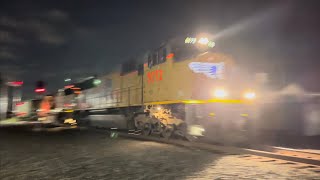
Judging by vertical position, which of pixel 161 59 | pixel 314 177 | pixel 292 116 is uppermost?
pixel 161 59

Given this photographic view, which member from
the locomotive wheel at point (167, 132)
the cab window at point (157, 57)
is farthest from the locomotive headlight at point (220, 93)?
the cab window at point (157, 57)

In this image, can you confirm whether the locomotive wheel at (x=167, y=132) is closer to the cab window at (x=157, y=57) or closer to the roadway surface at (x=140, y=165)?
the roadway surface at (x=140, y=165)

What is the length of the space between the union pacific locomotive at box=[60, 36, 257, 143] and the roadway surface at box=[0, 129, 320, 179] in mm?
1681

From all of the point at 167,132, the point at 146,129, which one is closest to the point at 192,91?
the point at 167,132

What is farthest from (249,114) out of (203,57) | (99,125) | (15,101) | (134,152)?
(15,101)

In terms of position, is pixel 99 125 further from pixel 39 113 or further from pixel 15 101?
pixel 15 101

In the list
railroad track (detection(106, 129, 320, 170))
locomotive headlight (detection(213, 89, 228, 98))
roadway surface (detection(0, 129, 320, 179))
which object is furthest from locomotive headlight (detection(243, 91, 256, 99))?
roadway surface (detection(0, 129, 320, 179))

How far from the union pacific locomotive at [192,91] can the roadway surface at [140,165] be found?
1.68 m

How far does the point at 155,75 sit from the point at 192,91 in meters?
2.90

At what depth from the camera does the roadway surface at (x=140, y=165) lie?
7.07 metres

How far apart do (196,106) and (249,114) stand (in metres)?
1.86

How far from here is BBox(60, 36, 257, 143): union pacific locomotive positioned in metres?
12.1

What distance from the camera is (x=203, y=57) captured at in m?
12.4

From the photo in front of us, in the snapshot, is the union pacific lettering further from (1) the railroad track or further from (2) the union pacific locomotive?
(1) the railroad track
